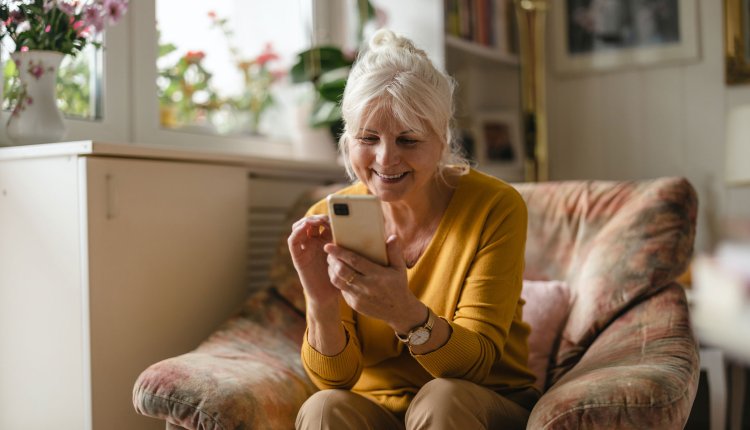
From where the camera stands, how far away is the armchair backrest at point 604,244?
1.55 meters

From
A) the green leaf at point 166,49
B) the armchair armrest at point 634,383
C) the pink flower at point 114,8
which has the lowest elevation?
the armchair armrest at point 634,383

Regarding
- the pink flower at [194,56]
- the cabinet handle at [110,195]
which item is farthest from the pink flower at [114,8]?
the pink flower at [194,56]

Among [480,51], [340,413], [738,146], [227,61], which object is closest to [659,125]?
[738,146]

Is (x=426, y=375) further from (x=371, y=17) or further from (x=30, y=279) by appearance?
(x=371, y=17)

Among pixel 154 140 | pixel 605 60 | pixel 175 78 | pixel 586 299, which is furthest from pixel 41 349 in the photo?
pixel 605 60

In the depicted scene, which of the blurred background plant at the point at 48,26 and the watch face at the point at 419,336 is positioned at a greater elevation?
the blurred background plant at the point at 48,26

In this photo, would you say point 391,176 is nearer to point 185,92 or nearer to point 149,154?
point 149,154

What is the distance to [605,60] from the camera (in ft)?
8.89

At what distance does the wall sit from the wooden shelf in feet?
0.55

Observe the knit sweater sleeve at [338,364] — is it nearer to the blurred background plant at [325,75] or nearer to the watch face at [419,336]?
the watch face at [419,336]

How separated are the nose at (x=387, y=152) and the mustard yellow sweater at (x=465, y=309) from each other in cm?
19

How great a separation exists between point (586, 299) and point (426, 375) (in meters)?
0.43

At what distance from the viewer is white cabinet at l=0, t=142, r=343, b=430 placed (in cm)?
147

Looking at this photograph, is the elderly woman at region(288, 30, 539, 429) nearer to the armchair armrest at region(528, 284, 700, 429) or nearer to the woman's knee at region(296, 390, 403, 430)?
the woman's knee at region(296, 390, 403, 430)
